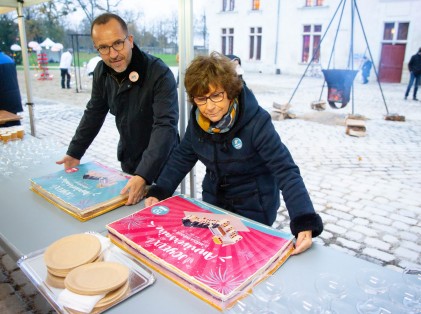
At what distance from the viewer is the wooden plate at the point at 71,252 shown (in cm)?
108

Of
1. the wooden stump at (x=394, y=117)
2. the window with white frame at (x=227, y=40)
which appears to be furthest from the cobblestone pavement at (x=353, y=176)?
the window with white frame at (x=227, y=40)

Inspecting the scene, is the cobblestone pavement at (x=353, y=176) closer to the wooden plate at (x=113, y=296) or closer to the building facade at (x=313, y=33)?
the wooden plate at (x=113, y=296)

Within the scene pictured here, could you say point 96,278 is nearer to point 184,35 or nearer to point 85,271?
point 85,271

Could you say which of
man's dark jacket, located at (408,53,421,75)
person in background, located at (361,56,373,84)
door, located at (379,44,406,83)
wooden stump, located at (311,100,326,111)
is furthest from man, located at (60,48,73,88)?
door, located at (379,44,406,83)

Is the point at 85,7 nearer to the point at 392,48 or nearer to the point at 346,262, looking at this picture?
the point at 392,48

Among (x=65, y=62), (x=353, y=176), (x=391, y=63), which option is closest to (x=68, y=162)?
(x=353, y=176)

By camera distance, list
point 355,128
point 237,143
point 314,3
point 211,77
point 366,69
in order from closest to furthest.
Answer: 1. point 211,77
2. point 237,143
3. point 355,128
4. point 366,69
5. point 314,3

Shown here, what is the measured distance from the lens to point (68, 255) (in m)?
1.14

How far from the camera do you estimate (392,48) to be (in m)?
18.5

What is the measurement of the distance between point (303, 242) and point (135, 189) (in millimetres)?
799

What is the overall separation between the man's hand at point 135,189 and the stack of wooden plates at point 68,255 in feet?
1.29

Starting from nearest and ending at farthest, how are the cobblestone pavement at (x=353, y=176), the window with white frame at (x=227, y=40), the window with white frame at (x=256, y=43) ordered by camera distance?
the cobblestone pavement at (x=353, y=176)
the window with white frame at (x=256, y=43)
the window with white frame at (x=227, y=40)

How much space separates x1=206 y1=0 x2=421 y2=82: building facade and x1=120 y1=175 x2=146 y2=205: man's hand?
1488cm

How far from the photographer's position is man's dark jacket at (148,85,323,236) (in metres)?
1.36
